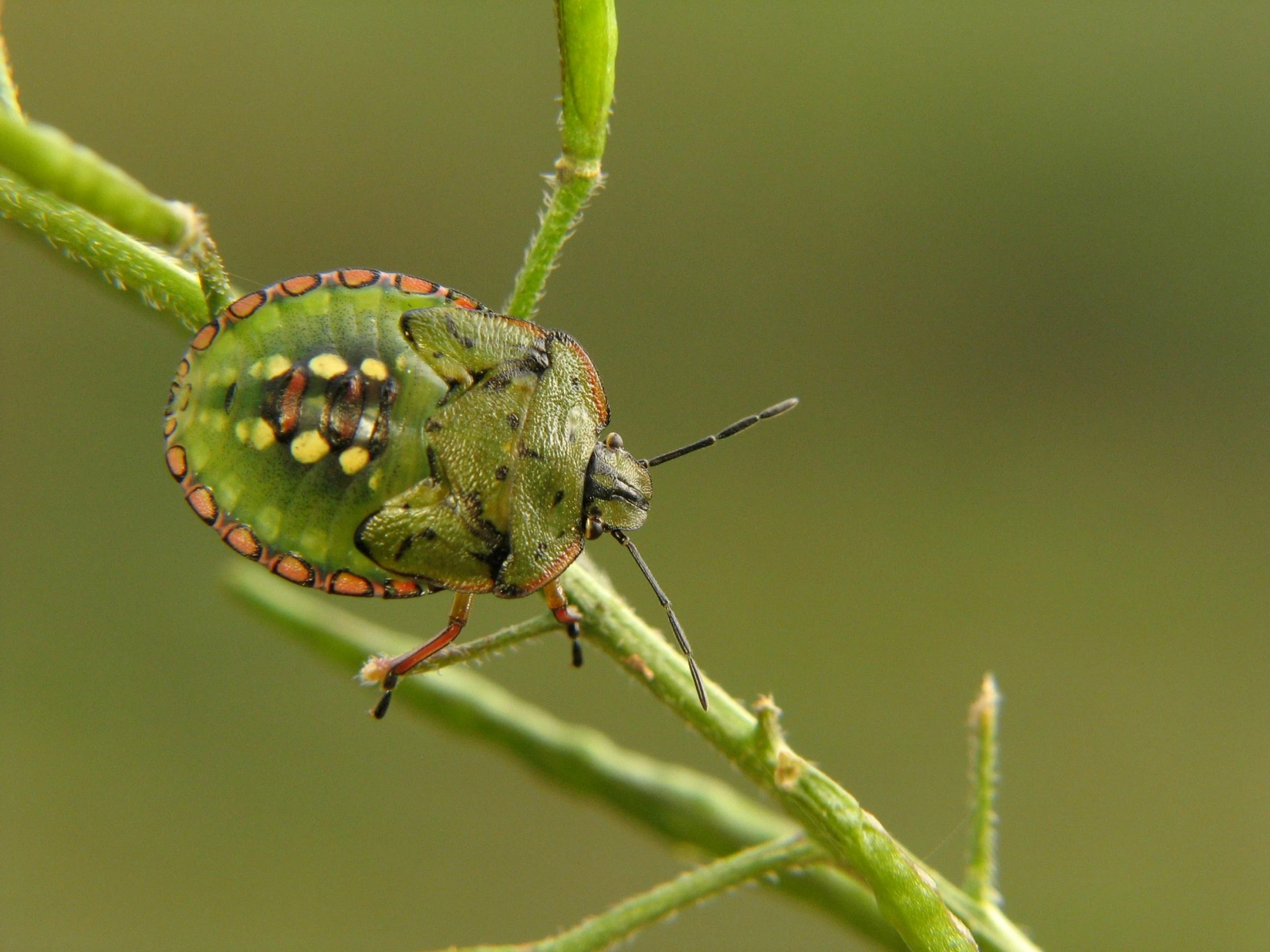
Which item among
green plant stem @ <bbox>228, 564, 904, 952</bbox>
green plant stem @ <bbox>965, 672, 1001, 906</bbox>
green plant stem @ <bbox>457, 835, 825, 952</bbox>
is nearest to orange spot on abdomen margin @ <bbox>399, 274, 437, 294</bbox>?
green plant stem @ <bbox>228, 564, 904, 952</bbox>

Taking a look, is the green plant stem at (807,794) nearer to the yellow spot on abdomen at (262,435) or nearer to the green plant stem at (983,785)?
the green plant stem at (983,785)

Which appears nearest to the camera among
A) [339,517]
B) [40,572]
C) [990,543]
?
[339,517]

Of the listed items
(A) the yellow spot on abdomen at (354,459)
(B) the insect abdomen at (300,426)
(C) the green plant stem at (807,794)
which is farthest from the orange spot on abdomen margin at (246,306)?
(C) the green plant stem at (807,794)

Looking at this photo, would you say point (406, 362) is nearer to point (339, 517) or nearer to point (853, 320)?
point (339, 517)

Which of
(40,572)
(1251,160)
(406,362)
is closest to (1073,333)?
(1251,160)

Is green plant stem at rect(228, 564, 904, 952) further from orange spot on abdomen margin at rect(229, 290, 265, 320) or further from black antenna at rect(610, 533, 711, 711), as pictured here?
orange spot on abdomen margin at rect(229, 290, 265, 320)

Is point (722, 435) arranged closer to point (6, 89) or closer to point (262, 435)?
point (262, 435)

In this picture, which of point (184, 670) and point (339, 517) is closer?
point (339, 517)
